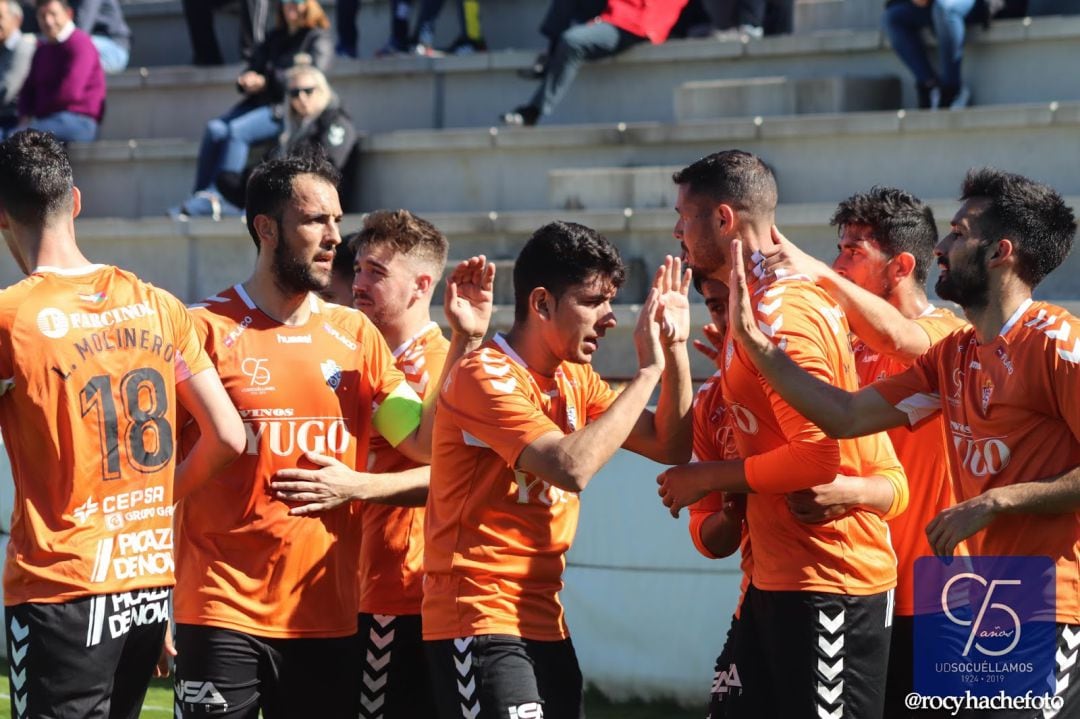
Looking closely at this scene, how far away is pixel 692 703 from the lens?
24.9ft

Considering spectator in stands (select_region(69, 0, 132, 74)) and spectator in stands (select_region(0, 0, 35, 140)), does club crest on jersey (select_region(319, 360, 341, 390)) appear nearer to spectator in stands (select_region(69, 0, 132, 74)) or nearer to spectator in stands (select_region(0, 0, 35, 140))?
spectator in stands (select_region(0, 0, 35, 140))

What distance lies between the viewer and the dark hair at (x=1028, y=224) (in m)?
4.70

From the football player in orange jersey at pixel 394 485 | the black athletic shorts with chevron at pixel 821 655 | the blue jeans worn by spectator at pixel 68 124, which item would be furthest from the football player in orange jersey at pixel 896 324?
the blue jeans worn by spectator at pixel 68 124

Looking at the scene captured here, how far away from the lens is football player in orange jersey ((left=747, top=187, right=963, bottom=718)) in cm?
529

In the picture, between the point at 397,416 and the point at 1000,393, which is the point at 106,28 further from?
the point at 1000,393

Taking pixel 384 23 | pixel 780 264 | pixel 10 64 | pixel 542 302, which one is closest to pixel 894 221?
pixel 780 264

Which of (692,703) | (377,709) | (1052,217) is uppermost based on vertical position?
(1052,217)

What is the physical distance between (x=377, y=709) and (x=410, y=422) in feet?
3.34

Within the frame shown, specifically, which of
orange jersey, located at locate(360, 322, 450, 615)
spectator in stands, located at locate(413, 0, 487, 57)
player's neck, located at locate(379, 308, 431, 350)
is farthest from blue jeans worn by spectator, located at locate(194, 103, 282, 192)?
orange jersey, located at locate(360, 322, 450, 615)

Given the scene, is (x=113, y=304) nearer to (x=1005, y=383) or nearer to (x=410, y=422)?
(x=410, y=422)

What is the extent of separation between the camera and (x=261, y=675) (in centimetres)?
509

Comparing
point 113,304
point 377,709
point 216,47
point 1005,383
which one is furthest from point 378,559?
point 216,47

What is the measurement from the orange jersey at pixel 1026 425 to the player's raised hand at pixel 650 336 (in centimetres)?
90

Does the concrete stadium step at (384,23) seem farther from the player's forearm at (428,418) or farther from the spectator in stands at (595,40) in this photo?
the player's forearm at (428,418)
